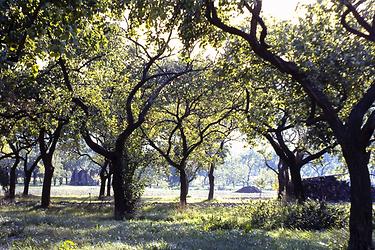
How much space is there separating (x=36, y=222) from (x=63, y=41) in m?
12.8

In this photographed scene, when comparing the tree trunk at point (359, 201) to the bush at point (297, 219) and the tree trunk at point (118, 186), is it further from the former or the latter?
the tree trunk at point (118, 186)

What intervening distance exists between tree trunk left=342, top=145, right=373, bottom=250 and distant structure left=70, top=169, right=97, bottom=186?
141859 millimetres

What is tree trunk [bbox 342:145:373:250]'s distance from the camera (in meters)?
9.71

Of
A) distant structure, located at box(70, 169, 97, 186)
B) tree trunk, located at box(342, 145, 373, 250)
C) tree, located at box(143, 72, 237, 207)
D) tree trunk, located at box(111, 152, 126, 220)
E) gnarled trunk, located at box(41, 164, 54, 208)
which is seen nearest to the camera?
tree trunk, located at box(342, 145, 373, 250)

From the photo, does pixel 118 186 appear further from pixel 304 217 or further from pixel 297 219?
pixel 304 217

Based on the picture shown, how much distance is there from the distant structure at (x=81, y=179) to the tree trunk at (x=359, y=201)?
465 feet

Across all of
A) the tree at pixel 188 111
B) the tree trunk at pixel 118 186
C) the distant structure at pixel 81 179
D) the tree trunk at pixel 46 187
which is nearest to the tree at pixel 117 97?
the tree trunk at pixel 118 186

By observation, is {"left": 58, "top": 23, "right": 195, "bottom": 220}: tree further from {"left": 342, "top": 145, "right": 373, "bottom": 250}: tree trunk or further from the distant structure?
Answer: the distant structure

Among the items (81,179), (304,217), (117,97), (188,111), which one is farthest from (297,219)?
(81,179)

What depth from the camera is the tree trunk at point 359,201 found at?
382 inches

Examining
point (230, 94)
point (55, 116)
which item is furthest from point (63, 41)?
point (230, 94)

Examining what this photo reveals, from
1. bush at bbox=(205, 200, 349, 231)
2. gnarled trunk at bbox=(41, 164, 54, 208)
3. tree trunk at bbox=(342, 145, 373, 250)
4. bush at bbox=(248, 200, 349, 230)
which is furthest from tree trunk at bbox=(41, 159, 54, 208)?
tree trunk at bbox=(342, 145, 373, 250)

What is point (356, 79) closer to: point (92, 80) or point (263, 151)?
point (92, 80)

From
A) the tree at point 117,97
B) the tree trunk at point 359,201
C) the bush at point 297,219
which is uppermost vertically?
the tree at point 117,97
